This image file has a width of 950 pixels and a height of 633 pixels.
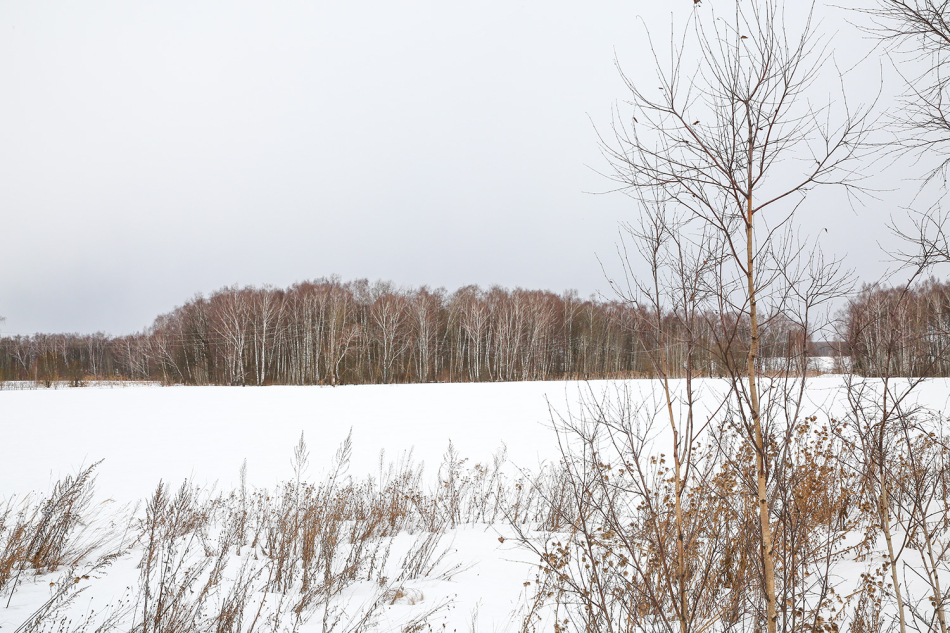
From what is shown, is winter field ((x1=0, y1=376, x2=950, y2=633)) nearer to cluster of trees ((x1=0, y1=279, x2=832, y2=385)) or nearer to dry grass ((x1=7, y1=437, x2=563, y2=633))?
dry grass ((x1=7, y1=437, x2=563, y2=633))

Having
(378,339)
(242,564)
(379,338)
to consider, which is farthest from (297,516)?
(379,338)

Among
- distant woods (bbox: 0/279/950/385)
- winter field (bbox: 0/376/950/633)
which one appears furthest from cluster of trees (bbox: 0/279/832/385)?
winter field (bbox: 0/376/950/633)

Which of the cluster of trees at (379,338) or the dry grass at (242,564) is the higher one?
the cluster of trees at (379,338)

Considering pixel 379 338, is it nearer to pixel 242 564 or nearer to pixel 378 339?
pixel 378 339

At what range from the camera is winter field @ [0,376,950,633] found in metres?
3.88

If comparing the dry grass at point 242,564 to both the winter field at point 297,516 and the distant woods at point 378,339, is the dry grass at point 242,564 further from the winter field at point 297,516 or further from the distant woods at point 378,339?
the distant woods at point 378,339

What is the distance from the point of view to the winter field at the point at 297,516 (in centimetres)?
388

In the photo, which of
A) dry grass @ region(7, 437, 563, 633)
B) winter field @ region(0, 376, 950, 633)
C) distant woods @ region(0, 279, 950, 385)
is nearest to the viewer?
dry grass @ region(7, 437, 563, 633)

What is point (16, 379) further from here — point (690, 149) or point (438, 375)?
point (690, 149)

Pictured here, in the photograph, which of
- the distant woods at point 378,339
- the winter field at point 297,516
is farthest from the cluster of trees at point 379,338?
the winter field at point 297,516

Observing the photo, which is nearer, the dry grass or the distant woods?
the dry grass

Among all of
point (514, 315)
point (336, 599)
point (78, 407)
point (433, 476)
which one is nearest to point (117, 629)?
point (336, 599)

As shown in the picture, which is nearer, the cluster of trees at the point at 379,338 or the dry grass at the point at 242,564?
the dry grass at the point at 242,564

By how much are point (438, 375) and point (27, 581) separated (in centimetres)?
3885
